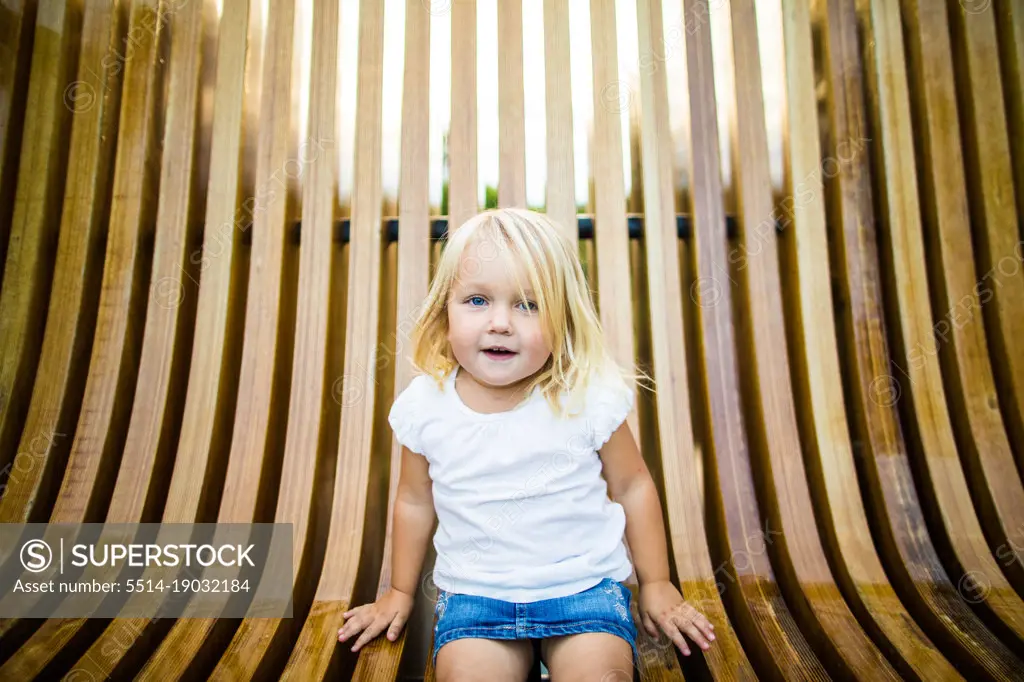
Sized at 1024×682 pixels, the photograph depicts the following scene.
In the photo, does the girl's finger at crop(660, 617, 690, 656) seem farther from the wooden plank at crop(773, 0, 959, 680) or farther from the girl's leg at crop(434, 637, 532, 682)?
the wooden plank at crop(773, 0, 959, 680)

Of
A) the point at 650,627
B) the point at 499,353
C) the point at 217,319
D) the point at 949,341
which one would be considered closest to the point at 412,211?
the point at 217,319

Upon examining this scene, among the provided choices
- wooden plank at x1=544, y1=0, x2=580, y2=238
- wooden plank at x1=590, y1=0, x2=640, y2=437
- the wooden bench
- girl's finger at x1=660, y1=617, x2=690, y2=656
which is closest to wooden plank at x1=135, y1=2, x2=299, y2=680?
the wooden bench

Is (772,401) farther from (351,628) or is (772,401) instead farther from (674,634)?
(351,628)

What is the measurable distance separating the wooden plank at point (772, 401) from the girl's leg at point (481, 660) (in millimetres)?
462

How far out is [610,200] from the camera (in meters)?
1.37

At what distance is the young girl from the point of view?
90 centimetres

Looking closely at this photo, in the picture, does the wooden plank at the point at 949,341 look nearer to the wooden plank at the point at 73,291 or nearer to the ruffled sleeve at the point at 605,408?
the ruffled sleeve at the point at 605,408

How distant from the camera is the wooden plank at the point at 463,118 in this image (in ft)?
4.50

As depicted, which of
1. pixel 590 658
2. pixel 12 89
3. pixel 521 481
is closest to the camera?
pixel 590 658

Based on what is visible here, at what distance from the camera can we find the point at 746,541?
117cm

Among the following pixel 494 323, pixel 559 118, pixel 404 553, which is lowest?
pixel 404 553

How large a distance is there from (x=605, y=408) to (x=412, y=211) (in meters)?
0.64

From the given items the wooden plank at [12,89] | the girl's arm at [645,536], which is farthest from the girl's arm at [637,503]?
the wooden plank at [12,89]

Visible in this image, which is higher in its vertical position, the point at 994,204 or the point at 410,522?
the point at 994,204
